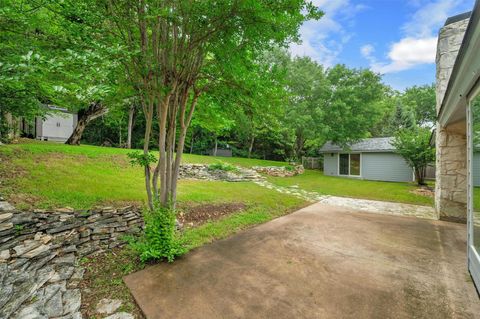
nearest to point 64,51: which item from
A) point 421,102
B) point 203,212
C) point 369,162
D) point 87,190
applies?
point 87,190

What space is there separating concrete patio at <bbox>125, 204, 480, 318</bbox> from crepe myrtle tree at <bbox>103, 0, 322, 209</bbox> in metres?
1.21

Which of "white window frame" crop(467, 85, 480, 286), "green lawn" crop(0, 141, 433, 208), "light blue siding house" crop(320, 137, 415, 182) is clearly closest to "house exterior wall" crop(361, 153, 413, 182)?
"light blue siding house" crop(320, 137, 415, 182)

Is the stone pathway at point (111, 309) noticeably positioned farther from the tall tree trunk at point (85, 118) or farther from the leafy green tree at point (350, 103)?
the leafy green tree at point (350, 103)

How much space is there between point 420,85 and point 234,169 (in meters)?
27.4

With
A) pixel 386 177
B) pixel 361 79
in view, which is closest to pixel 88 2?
pixel 386 177

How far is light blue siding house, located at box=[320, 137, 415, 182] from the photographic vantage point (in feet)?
44.0

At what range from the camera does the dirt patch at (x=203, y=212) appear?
4.66m

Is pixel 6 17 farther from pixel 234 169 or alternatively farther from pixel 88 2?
pixel 234 169

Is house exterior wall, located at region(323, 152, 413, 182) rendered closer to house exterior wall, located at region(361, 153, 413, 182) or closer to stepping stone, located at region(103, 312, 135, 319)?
house exterior wall, located at region(361, 153, 413, 182)

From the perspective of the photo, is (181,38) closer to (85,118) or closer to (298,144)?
(85,118)

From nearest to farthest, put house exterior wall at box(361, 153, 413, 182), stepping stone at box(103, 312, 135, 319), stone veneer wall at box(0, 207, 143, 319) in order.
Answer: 1. stepping stone at box(103, 312, 135, 319)
2. stone veneer wall at box(0, 207, 143, 319)
3. house exterior wall at box(361, 153, 413, 182)

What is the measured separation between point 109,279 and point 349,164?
16012 mm

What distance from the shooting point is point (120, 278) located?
2684 millimetres

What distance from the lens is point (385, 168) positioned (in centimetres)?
1377
